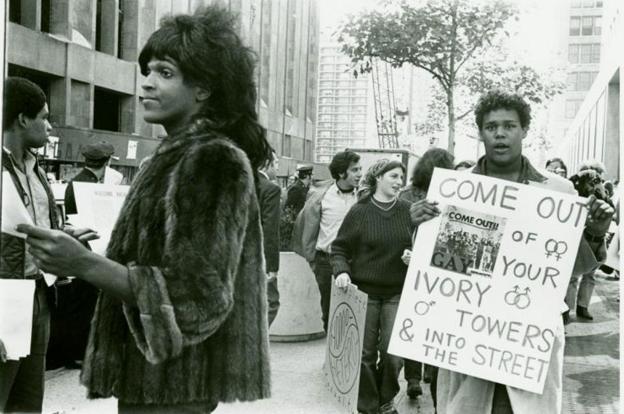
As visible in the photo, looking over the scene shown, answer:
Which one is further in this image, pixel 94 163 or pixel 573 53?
pixel 94 163

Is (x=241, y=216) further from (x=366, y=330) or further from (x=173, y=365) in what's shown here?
(x=366, y=330)

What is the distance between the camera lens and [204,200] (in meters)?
1.66

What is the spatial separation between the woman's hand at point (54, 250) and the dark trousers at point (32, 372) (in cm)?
120

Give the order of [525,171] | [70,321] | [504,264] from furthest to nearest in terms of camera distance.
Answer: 1. [70,321]
2. [525,171]
3. [504,264]

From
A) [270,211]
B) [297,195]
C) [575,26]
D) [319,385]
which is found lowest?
[319,385]

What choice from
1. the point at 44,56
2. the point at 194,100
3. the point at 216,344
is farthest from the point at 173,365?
the point at 44,56

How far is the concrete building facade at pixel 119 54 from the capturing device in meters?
3.54

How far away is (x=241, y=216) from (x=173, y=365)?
1.32 ft

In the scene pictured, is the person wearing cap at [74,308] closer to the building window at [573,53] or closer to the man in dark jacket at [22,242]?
the man in dark jacket at [22,242]

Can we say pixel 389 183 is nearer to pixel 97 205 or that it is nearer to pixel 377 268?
pixel 377 268

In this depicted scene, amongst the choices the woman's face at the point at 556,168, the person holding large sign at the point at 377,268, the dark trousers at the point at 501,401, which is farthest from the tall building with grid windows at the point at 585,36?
the woman's face at the point at 556,168

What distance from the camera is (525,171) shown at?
2967 mm

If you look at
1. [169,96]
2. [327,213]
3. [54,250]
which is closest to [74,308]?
[327,213]

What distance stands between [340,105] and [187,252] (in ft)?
15.7
